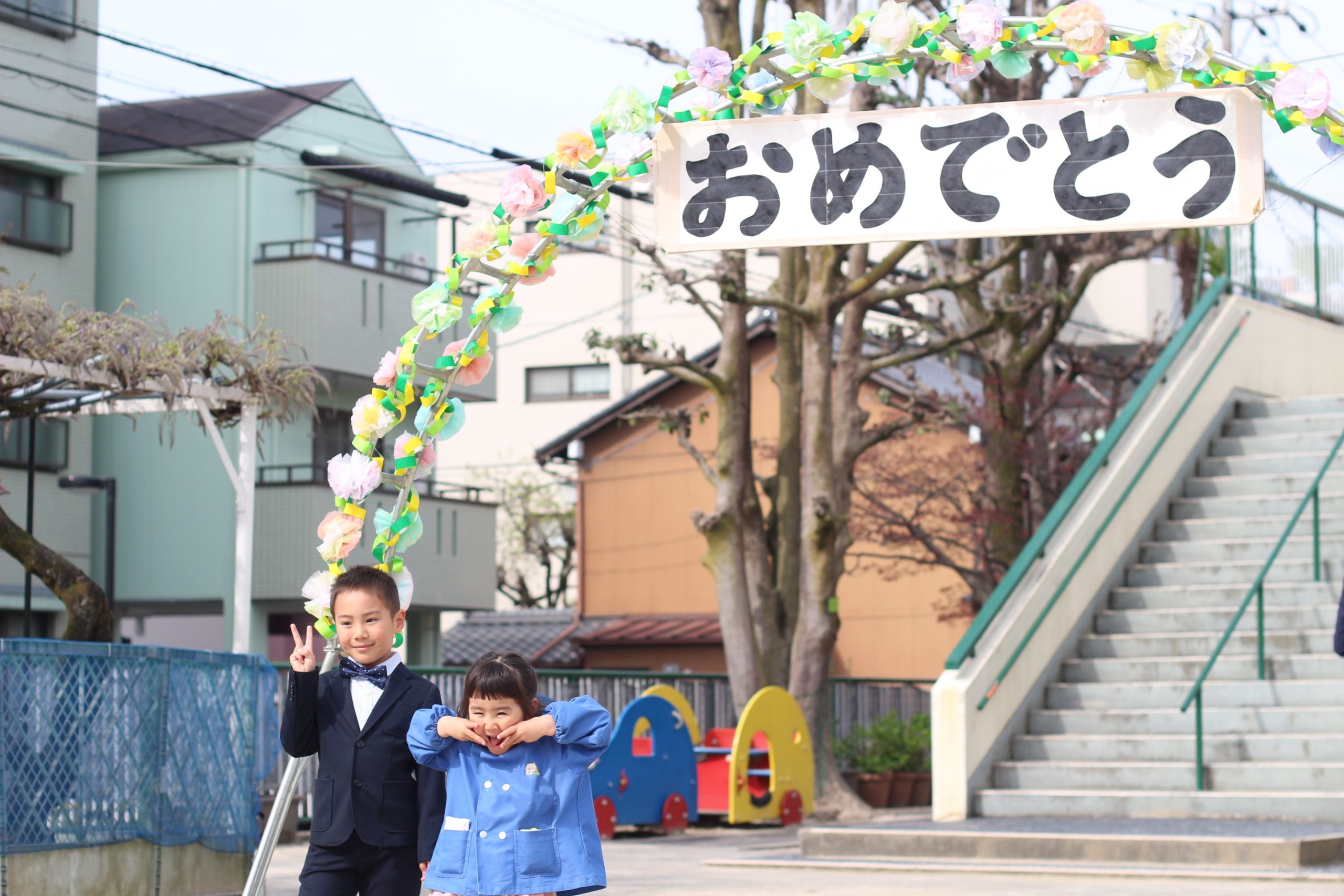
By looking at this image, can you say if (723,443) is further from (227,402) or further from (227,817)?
(227,817)

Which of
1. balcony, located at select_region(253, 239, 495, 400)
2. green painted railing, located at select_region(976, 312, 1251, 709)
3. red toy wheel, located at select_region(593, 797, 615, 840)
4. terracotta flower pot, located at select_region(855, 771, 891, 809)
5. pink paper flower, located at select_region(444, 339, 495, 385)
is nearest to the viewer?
pink paper flower, located at select_region(444, 339, 495, 385)

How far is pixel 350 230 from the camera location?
26891 mm

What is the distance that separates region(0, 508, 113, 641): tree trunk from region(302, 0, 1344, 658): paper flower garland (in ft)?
16.2

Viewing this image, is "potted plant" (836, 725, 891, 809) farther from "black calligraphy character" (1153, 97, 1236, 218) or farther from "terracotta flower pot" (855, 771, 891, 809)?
"black calligraphy character" (1153, 97, 1236, 218)

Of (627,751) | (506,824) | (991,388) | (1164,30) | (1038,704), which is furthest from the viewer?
(991,388)

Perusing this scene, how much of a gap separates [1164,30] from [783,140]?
5.24ft

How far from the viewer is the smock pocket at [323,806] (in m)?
5.59

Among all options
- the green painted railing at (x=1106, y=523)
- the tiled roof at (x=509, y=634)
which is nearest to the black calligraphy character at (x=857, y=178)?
the green painted railing at (x=1106, y=523)

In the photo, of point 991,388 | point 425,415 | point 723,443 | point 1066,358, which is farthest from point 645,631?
point 425,415

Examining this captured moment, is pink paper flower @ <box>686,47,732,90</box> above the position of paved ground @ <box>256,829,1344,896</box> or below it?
above

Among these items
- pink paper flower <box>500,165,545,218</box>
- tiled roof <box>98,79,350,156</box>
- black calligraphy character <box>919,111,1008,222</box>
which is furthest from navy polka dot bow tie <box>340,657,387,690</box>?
tiled roof <box>98,79,350,156</box>

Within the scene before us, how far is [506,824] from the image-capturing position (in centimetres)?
540

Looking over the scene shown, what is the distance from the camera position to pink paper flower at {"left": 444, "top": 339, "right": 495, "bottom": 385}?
7.32 m

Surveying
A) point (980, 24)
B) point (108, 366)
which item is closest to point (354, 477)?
point (980, 24)
